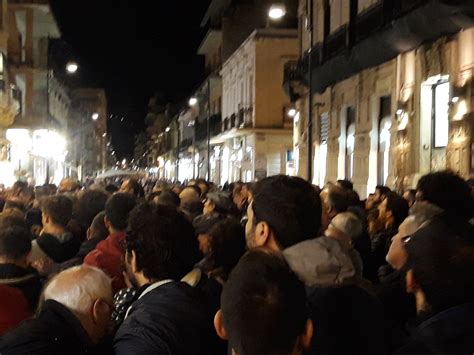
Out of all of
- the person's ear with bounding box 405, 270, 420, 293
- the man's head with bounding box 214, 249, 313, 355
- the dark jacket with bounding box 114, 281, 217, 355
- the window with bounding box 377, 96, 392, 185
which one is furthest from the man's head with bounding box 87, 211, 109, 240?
the window with bounding box 377, 96, 392, 185

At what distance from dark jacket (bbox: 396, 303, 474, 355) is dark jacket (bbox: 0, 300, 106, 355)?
1.28m

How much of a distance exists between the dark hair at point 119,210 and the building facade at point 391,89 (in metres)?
10.5

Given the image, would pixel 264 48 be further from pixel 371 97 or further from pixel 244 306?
pixel 244 306

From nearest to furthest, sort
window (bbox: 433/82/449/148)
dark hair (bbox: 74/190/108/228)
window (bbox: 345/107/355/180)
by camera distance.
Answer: dark hair (bbox: 74/190/108/228), window (bbox: 433/82/449/148), window (bbox: 345/107/355/180)

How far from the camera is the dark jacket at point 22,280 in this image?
5.05 m

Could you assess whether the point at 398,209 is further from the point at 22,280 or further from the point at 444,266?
the point at 444,266

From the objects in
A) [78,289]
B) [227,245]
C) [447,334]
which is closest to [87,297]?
[78,289]

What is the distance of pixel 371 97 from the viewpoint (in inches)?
951

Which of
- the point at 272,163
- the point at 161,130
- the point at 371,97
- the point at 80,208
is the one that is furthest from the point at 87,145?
the point at 80,208

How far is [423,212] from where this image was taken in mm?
5738

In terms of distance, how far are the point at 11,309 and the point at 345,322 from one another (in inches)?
78.1

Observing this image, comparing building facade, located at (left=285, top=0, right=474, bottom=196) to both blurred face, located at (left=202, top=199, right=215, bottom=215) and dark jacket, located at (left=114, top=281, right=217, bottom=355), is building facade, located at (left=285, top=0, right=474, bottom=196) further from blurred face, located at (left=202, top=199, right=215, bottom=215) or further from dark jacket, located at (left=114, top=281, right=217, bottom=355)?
dark jacket, located at (left=114, top=281, right=217, bottom=355)

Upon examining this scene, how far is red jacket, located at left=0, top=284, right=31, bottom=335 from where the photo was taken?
439 centimetres

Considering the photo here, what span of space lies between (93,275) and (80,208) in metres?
5.56
